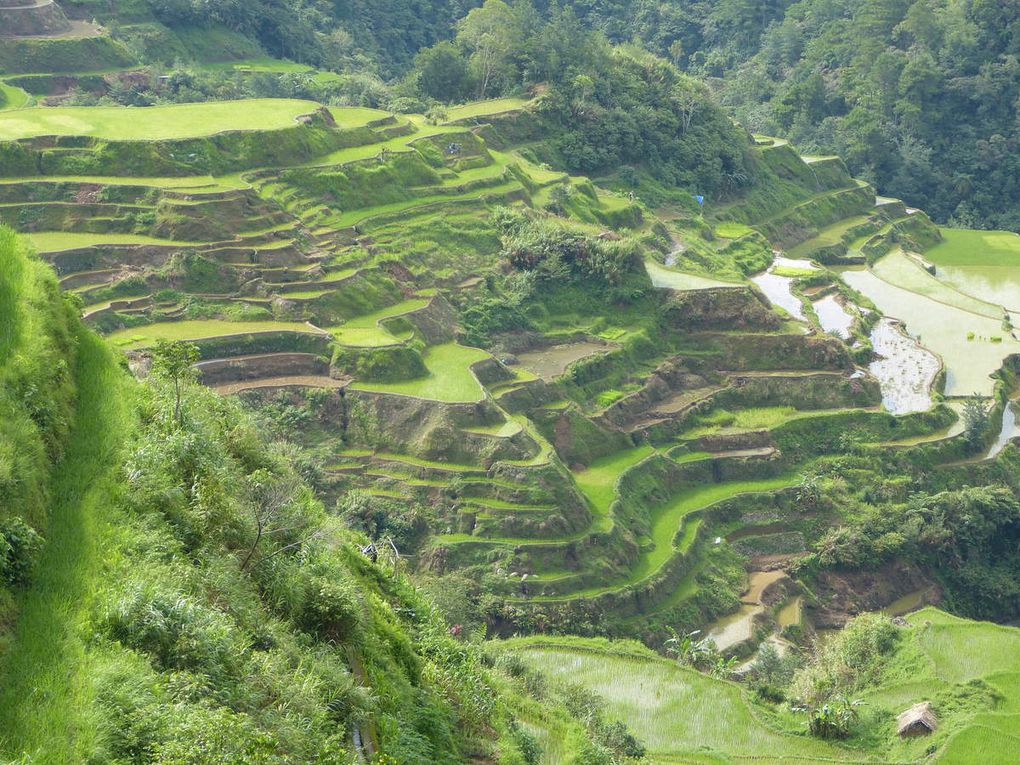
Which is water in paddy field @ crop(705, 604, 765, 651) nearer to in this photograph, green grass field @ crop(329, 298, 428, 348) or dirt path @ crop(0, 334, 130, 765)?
green grass field @ crop(329, 298, 428, 348)

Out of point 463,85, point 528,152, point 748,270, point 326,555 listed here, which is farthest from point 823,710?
point 463,85

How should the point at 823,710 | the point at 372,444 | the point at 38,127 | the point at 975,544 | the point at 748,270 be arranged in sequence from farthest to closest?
the point at 748,270 → the point at 38,127 → the point at 975,544 → the point at 372,444 → the point at 823,710

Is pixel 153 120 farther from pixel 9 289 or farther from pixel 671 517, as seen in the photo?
pixel 9 289

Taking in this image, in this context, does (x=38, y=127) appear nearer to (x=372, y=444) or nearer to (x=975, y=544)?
(x=372, y=444)

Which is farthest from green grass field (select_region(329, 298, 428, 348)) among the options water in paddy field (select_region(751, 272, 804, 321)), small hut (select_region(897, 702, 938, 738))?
small hut (select_region(897, 702, 938, 738))

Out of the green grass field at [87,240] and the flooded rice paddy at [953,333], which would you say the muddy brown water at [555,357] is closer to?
the green grass field at [87,240]

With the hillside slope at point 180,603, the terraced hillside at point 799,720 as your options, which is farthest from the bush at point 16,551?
the terraced hillside at point 799,720
